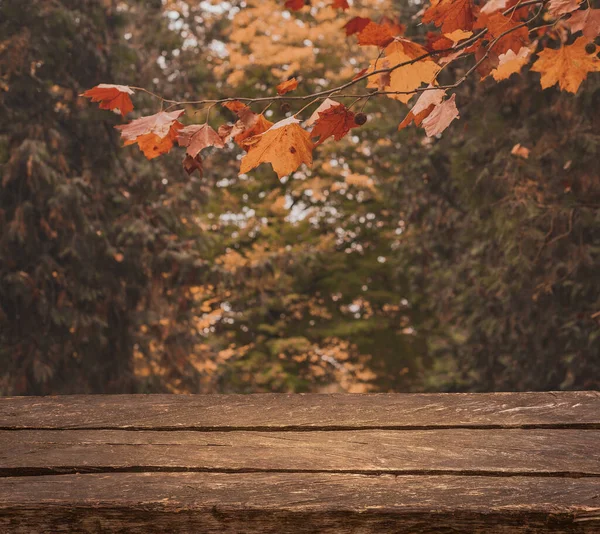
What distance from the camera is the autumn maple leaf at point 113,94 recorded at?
269 cm

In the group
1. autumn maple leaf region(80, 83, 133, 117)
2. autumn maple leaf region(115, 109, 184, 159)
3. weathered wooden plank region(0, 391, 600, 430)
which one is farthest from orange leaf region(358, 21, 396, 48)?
weathered wooden plank region(0, 391, 600, 430)

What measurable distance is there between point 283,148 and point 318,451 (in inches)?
42.1

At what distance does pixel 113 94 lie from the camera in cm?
276

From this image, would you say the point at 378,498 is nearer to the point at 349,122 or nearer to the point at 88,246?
the point at 349,122

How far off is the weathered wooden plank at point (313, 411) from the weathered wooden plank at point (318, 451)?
0.16 feet

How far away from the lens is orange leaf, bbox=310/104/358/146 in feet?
8.37

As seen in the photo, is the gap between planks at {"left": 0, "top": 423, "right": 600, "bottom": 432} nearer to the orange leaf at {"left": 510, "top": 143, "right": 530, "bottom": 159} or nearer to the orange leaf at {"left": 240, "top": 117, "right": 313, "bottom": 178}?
the orange leaf at {"left": 240, "top": 117, "right": 313, "bottom": 178}

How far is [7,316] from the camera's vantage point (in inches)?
353

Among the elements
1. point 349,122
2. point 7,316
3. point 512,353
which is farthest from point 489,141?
point 349,122

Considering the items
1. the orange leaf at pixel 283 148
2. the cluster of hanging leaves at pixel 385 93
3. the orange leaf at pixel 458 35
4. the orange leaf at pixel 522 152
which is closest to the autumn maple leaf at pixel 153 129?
the cluster of hanging leaves at pixel 385 93

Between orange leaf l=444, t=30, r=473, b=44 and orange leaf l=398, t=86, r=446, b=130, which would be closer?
orange leaf l=398, t=86, r=446, b=130

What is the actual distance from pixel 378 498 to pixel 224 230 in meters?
15.0

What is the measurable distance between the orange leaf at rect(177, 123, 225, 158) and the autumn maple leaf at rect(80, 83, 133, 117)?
0.72ft

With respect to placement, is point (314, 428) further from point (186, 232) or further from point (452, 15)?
point (186, 232)
